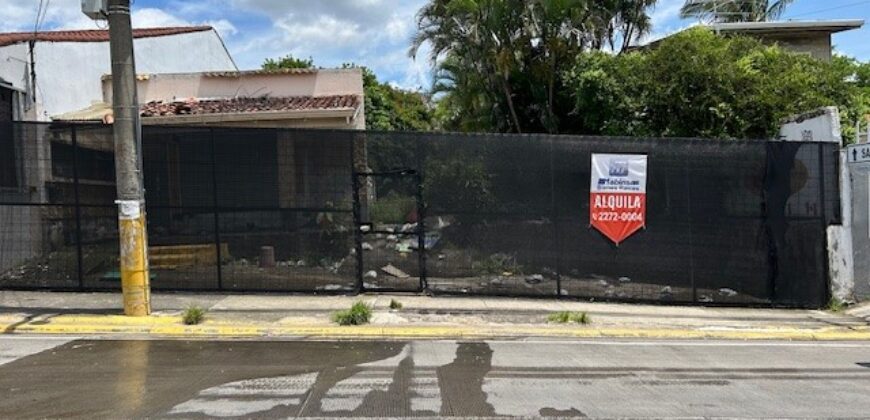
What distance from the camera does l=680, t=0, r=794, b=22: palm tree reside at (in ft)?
102

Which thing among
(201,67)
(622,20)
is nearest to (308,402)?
Answer: (622,20)

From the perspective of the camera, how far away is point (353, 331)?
8.52 meters

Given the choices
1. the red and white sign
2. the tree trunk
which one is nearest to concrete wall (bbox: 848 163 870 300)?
the red and white sign

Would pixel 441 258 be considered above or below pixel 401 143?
below

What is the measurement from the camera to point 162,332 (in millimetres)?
8367

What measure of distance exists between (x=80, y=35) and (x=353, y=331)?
47.9 ft

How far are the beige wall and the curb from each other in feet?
33.3

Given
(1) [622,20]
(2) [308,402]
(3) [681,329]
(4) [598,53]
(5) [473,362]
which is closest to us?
(2) [308,402]

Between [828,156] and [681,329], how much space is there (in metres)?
4.17

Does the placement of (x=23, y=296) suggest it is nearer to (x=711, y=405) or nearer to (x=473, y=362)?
(x=473, y=362)

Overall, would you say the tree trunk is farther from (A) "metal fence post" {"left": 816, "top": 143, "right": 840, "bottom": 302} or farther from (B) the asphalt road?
(B) the asphalt road

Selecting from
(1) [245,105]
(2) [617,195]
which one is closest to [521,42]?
(1) [245,105]

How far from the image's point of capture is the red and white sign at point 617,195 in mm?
10641

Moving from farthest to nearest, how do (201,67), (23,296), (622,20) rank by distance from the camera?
1. (201,67)
2. (622,20)
3. (23,296)
